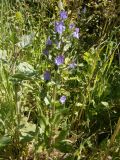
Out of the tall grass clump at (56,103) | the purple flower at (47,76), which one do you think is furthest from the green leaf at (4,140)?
the purple flower at (47,76)

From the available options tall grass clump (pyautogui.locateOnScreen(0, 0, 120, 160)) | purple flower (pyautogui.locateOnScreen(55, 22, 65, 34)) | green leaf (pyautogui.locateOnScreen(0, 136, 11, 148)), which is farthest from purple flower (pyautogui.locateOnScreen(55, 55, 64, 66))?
green leaf (pyautogui.locateOnScreen(0, 136, 11, 148))

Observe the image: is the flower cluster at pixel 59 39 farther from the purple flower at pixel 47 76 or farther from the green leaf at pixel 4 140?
the green leaf at pixel 4 140

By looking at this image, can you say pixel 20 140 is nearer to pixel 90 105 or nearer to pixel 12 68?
pixel 12 68

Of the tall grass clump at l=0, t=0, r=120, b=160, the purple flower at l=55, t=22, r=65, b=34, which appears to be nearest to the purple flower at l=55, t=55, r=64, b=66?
the tall grass clump at l=0, t=0, r=120, b=160

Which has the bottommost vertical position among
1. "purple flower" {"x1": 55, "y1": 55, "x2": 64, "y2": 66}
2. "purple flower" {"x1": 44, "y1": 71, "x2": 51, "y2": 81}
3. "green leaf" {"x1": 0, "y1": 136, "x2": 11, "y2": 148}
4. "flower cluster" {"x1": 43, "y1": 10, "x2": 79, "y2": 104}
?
"green leaf" {"x1": 0, "y1": 136, "x2": 11, "y2": 148}

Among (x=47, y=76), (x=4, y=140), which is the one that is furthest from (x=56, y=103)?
(x=4, y=140)

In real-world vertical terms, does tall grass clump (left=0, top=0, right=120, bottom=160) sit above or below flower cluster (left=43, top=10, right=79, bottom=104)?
below

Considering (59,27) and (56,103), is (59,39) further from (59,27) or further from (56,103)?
(56,103)

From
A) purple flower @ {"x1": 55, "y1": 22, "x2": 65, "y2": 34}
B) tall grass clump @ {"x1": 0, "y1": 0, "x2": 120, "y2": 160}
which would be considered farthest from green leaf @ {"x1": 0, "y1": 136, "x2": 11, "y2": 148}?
purple flower @ {"x1": 55, "y1": 22, "x2": 65, "y2": 34}

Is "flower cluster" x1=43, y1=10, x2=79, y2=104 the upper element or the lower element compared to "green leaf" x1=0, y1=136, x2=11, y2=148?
upper

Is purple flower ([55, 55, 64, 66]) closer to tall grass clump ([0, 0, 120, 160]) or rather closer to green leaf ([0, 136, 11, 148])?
tall grass clump ([0, 0, 120, 160])

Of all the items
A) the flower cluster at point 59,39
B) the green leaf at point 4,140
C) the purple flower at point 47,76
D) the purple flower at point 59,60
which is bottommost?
the green leaf at point 4,140

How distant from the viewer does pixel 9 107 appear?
1681 mm

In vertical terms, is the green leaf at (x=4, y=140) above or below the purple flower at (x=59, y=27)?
below
